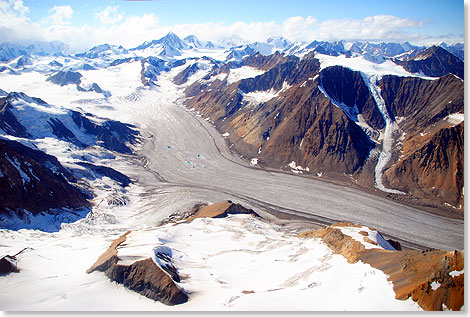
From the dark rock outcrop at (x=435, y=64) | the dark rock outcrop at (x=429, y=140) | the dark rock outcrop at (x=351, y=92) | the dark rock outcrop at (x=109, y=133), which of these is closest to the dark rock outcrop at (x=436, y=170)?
the dark rock outcrop at (x=429, y=140)

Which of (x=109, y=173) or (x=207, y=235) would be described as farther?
(x=109, y=173)

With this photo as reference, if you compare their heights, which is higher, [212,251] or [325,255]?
[325,255]

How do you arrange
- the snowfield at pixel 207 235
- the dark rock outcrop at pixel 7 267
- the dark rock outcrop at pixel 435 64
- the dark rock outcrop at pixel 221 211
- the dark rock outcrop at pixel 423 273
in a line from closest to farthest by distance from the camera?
the dark rock outcrop at pixel 423 273
the snowfield at pixel 207 235
the dark rock outcrop at pixel 7 267
the dark rock outcrop at pixel 221 211
the dark rock outcrop at pixel 435 64

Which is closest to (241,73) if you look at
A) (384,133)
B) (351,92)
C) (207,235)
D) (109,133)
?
(351,92)

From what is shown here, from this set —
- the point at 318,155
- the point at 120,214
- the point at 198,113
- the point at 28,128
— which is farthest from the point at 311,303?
the point at 198,113

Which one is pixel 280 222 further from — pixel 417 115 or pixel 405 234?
pixel 417 115

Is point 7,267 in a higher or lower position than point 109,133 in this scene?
lower

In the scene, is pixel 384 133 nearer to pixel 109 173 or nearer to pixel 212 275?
pixel 109 173

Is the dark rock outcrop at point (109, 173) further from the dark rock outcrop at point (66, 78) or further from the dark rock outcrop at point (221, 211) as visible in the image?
the dark rock outcrop at point (66, 78)

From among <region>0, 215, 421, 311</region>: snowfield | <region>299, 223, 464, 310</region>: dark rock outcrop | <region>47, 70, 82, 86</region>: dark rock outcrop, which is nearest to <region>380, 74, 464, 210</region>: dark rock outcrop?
<region>0, 215, 421, 311</region>: snowfield

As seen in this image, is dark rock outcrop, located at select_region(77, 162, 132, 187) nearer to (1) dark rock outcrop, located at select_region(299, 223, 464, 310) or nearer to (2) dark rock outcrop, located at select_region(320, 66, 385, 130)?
(1) dark rock outcrop, located at select_region(299, 223, 464, 310)

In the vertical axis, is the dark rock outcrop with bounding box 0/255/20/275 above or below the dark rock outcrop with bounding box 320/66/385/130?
below
